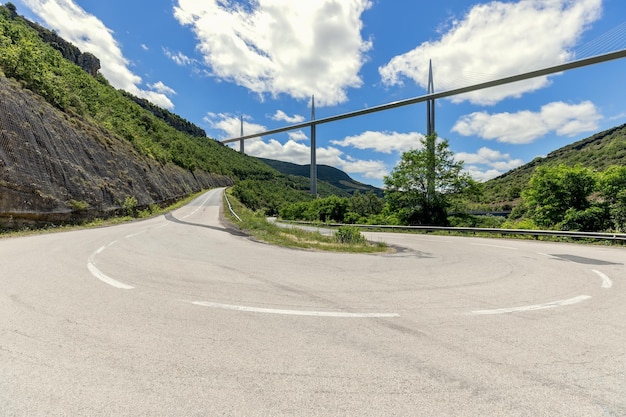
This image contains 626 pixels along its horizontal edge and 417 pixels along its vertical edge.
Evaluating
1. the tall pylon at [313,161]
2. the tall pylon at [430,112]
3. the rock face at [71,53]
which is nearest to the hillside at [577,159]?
the tall pylon at [430,112]

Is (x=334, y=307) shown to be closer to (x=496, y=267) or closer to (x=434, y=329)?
(x=434, y=329)

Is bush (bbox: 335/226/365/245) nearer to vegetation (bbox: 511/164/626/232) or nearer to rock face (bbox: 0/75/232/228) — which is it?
vegetation (bbox: 511/164/626/232)

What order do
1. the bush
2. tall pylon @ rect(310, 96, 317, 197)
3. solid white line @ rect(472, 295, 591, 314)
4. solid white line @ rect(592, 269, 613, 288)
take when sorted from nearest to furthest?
1. solid white line @ rect(472, 295, 591, 314)
2. solid white line @ rect(592, 269, 613, 288)
3. the bush
4. tall pylon @ rect(310, 96, 317, 197)

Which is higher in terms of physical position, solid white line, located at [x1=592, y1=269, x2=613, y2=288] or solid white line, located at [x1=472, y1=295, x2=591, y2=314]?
solid white line, located at [x1=592, y1=269, x2=613, y2=288]

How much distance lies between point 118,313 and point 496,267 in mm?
8412

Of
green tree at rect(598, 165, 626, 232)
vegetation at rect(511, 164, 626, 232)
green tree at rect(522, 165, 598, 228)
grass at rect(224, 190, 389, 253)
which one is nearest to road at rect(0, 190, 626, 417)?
grass at rect(224, 190, 389, 253)

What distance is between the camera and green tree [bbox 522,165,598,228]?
20.8 m

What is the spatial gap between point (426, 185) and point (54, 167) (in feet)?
98.6

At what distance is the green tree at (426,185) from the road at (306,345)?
23.8 m

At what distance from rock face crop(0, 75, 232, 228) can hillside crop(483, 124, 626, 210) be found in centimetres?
5242

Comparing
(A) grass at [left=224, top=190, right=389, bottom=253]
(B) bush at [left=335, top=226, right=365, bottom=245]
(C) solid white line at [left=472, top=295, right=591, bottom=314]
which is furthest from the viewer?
(B) bush at [left=335, top=226, right=365, bottom=245]

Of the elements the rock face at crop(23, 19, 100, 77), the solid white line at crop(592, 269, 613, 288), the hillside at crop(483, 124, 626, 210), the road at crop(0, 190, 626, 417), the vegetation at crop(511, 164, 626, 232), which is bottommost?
the road at crop(0, 190, 626, 417)

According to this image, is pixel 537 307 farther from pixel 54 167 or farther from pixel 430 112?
pixel 430 112

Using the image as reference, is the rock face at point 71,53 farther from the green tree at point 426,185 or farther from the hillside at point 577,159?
the hillside at point 577,159
